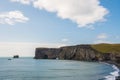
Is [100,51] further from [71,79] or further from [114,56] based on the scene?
[71,79]

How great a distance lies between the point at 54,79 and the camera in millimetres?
62594

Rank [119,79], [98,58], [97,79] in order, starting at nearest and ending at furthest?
1. [119,79]
2. [97,79]
3. [98,58]

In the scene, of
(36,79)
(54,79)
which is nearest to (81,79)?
(54,79)

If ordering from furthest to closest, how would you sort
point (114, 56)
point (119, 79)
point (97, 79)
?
1. point (114, 56)
2. point (97, 79)
3. point (119, 79)

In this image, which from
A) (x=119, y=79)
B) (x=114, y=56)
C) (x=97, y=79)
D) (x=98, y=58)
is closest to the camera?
(x=119, y=79)

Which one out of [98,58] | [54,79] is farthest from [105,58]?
[54,79]

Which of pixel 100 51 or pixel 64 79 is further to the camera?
pixel 100 51

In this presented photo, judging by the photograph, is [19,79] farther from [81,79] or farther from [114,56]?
[114,56]

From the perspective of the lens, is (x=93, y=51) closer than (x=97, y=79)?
No

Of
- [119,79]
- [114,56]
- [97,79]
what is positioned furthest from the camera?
[114,56]

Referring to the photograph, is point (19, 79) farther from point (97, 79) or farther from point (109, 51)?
point (109, 51)

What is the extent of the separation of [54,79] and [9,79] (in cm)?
1056

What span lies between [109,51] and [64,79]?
138792 millimetres

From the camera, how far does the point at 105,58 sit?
188 metres
